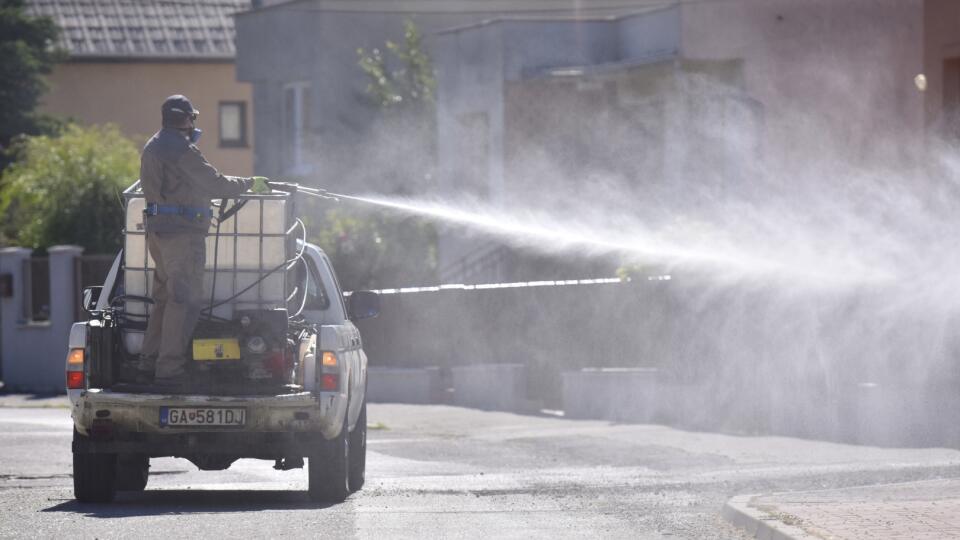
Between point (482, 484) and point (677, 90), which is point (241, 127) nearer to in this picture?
point (677, 90)

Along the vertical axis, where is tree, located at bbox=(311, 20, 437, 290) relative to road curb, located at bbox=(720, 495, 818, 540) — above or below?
above

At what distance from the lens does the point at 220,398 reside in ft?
33.3

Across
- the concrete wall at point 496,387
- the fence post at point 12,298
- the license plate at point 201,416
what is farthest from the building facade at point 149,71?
the license plate at point 201,416

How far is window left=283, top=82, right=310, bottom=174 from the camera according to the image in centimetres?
3231

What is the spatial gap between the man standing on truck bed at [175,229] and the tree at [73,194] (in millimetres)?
16343

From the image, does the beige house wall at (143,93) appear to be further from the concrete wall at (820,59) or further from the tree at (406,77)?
the concrete wall at (820,59)

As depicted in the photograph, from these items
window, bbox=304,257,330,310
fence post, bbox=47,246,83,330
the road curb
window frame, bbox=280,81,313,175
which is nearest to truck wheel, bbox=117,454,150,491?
window, bbox=304,257,330,310

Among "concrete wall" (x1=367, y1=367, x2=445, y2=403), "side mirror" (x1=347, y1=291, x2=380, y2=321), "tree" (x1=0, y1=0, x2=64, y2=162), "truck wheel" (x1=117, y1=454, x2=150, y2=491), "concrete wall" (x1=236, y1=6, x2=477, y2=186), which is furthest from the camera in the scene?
"tree" (x1=0, y1=0, x2=64, y2=162)

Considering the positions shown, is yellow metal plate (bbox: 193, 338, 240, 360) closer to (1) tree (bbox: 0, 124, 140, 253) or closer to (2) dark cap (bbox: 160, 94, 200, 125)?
Answer: (2) dark cap (bbox: 160, 94, 200, 125)

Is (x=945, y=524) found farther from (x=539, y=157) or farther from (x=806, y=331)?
(x=539, y=157)

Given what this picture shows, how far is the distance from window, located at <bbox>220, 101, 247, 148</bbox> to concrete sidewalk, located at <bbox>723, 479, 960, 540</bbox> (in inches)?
1371

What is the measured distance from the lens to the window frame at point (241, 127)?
44.2m

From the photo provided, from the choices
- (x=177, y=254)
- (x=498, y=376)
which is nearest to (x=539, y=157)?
(x=498, y=376)

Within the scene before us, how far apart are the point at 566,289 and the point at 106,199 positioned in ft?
34.4
